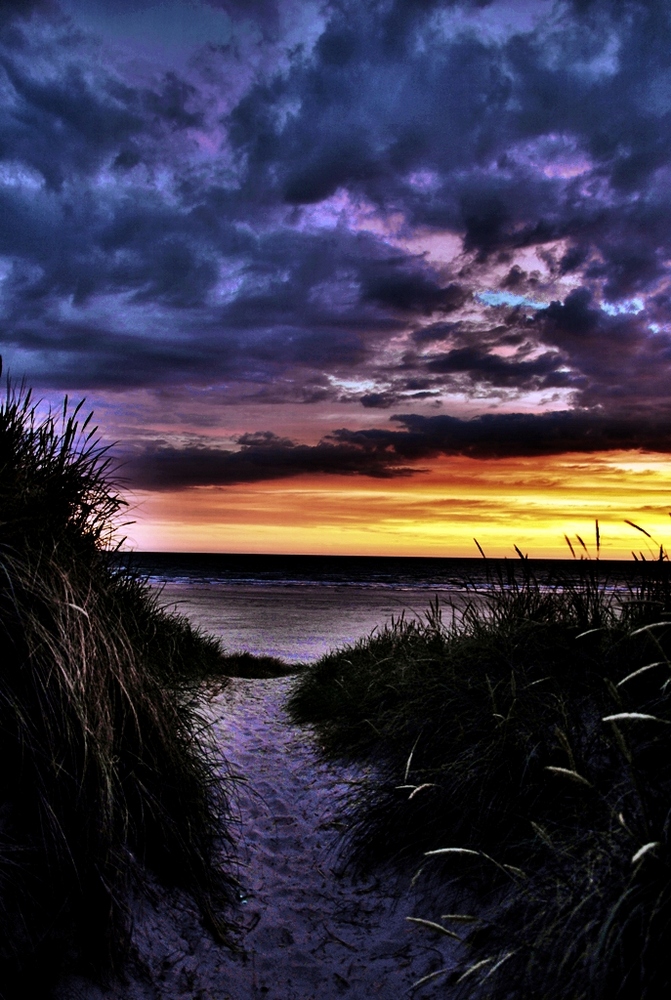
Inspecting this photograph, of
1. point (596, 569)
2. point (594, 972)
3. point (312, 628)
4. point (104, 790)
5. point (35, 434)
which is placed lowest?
point (312, 628)

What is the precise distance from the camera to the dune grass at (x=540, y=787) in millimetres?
2131

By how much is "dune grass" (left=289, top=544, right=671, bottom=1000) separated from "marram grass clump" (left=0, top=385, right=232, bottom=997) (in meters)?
1.30

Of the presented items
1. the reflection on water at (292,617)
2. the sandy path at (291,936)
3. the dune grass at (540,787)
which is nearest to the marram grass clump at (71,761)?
the sandy path at (291,936)

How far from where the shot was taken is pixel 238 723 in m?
7.25

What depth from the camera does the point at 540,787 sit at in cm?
324

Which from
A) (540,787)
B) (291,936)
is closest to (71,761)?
(291,936)

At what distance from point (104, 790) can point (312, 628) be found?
1889 centimetres

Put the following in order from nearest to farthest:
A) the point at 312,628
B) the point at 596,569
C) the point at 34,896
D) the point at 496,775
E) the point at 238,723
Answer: the point at 34,896
the point at 496,775
the point at 596,569
the point at 238,723
the point at 312,628

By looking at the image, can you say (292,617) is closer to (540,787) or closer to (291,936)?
(291,936)

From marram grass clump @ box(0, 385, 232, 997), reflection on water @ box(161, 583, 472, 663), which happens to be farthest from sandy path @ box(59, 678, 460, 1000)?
reflection on water @ box(161, 583, 472, 663)

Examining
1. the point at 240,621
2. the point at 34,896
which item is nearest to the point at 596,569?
the point at 34,896

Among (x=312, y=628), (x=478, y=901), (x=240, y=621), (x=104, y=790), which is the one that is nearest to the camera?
(x=104, y=790)

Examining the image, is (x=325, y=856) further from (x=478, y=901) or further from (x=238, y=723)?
(x=238, y=723)

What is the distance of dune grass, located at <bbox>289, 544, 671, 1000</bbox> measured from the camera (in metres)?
2.13
